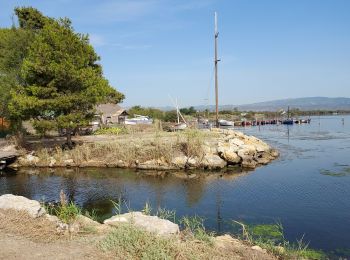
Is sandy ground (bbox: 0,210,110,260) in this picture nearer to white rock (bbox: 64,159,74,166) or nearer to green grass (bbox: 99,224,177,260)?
green grass (bbox: 99,224,177,260)

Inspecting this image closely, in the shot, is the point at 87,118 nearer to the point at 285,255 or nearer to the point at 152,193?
the point at 152,193

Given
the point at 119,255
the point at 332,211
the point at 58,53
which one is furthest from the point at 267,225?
the point at 58,53

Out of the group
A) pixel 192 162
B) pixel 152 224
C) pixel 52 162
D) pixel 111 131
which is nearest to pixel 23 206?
pixel 152 224

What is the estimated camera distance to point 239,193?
1806 cm

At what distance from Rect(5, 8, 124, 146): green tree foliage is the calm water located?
3957mm

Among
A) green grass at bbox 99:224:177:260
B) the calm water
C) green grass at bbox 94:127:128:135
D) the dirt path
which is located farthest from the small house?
green grass at bbox 99:224:177:260

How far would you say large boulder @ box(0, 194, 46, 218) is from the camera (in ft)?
31.4

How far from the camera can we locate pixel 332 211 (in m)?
14.7

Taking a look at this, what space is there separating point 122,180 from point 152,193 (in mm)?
3833

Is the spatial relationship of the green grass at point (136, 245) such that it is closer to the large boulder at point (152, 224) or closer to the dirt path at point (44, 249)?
the dirt path at point (44, 249)

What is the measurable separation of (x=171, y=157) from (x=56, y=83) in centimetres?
917

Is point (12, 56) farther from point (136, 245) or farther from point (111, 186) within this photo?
point (136, 245)

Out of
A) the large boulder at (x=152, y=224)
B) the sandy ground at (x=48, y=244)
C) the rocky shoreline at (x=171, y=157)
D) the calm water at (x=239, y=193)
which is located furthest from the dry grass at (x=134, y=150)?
the sandy ground at (x=48, y=244)

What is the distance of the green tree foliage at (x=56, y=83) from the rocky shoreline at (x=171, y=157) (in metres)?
2.43
